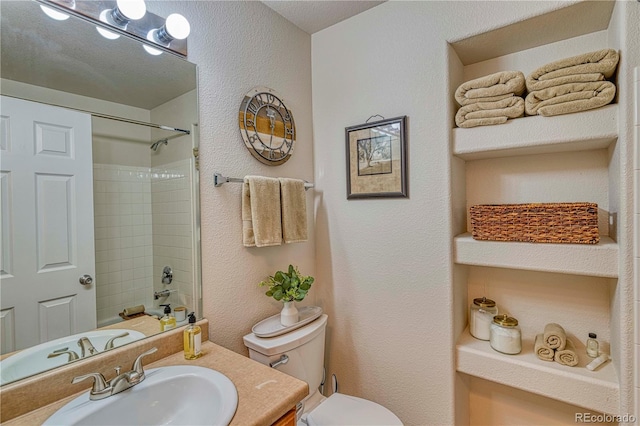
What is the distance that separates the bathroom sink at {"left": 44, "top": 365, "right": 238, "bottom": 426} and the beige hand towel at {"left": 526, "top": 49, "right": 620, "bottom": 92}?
5.18 feet

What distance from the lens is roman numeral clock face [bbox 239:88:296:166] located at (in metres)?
1.45

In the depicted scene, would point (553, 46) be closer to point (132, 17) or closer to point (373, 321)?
point (373, 321)

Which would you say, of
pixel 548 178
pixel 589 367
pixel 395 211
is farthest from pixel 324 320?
pixel 548 178

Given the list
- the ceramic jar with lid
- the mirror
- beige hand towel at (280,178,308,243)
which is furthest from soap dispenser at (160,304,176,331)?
the ceramic jar with lid

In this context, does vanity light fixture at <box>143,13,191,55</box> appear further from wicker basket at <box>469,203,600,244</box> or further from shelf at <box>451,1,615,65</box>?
wicker basket at <box>469,203,600,244</box>

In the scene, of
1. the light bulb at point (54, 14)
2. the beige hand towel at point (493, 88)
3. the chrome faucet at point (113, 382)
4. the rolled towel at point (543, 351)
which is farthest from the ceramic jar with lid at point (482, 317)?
the light bulb at point (54, 14)

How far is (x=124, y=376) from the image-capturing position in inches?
Answer: 35.9

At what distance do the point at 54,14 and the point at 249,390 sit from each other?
1.32m

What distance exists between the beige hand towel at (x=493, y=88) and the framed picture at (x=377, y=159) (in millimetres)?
279

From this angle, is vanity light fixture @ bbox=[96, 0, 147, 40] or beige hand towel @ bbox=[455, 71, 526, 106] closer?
vanity light fixture @ bbox=[96, 0, 147, 40]

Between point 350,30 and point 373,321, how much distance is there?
1.60 metres

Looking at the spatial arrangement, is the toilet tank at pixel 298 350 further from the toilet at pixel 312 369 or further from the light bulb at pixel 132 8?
the light bulb at pixel 132 8

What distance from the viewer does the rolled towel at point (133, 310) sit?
1.09m

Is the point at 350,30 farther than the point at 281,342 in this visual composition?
Yes
